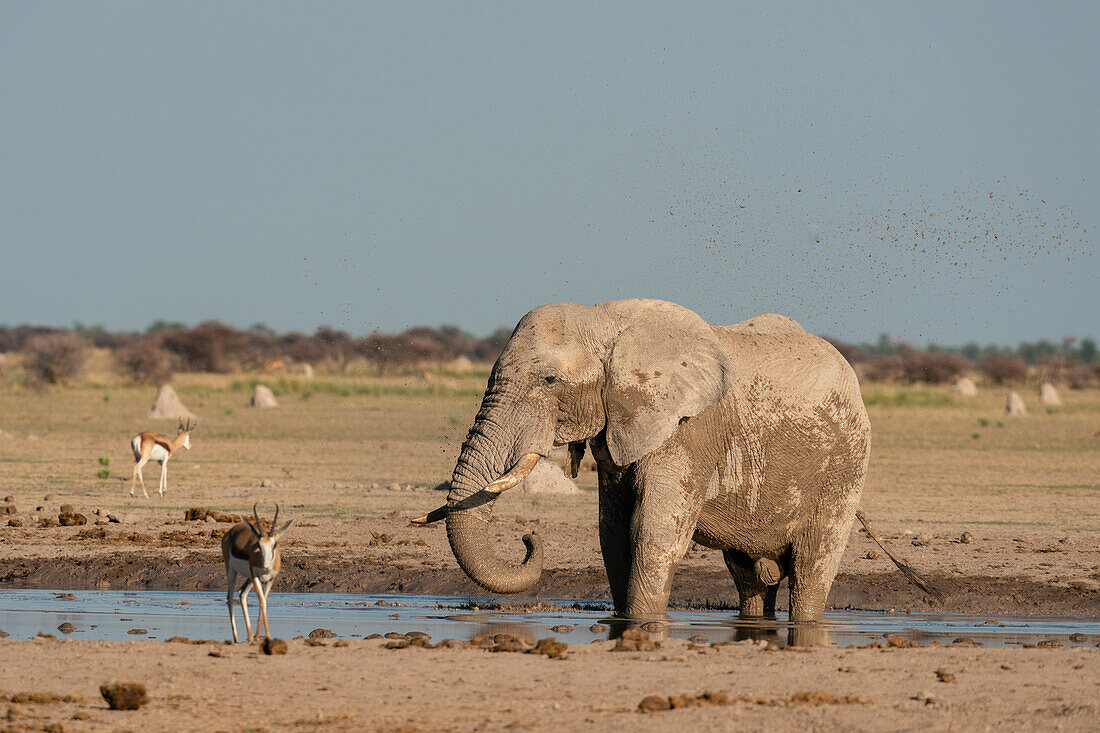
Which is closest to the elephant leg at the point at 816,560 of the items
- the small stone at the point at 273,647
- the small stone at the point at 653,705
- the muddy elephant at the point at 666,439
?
the muddy elephant at the point at 666,439

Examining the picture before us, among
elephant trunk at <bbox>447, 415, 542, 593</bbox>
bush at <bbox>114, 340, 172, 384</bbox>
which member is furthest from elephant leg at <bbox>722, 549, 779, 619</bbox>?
bush at <bbox>114, 340, 172, 384</bbox>

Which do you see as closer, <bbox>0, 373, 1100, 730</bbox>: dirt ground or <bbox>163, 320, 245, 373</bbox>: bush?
<bbox>0, 373, 1100, 730</bbox>: dirt ground

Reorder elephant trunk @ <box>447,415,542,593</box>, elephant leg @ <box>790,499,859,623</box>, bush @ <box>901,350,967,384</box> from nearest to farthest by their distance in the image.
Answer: elephant trunk @ <box>447,415,542,593</box> < elephant leg @ <box>790,499,859,623</box> < bush @ <box>901,350,967,384</box>

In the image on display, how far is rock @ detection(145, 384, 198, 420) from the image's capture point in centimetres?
3844

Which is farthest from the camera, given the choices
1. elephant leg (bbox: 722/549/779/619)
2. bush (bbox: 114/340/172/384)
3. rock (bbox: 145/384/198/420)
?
bush (bbox: 114/340/172/384)

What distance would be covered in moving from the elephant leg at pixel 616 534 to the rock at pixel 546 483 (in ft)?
32.0

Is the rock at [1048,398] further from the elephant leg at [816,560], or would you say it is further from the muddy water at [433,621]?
the elephant leg at [816,560]

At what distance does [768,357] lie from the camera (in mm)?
10891

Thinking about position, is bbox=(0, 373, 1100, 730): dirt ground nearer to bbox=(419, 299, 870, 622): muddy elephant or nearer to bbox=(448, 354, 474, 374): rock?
bbox=(419, 299, 870, 622): muddy elephant

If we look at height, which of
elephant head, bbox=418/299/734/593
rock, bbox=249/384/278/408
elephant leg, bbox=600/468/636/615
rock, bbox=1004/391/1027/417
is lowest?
elephant leg, bbox=600/468/636/615

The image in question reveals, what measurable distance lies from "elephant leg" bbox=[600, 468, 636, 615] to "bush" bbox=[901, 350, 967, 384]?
70.1 meters

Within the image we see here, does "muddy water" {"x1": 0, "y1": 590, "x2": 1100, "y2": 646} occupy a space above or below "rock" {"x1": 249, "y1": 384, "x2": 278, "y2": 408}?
below

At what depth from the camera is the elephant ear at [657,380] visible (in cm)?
1012

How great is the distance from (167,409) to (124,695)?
106 ft
